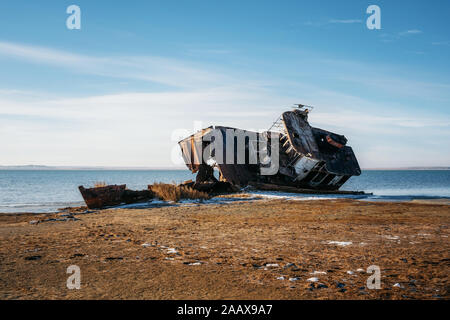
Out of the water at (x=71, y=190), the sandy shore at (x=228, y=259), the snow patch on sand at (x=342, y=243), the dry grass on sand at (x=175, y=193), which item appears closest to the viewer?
the sandy shore at (x=228, y=259)

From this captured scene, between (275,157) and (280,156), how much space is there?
0.33 meters

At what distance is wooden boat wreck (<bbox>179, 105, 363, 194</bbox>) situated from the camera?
20.3 metres

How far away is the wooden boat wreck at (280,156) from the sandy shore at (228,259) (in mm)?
11622

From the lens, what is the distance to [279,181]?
70.7ft

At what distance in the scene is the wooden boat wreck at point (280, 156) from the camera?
800 inches

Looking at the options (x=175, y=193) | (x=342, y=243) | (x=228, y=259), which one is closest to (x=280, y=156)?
(x=175, y=193)

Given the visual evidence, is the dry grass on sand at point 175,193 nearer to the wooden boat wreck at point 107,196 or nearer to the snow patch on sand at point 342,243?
the wooden boat wreck at point 107,196

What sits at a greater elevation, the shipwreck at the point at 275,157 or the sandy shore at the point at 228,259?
the shipwreck at the point at 275,157

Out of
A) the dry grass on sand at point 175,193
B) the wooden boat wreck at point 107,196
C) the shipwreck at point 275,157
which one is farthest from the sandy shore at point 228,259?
the shipwreck at point 275,157

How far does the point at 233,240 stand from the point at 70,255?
2774mm

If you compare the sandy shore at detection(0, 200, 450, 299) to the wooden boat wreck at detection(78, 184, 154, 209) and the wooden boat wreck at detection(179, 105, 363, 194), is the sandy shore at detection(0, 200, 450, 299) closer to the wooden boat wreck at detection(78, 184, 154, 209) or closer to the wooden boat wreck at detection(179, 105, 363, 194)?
the wooden boat wreck at detection(78, 184, 154, 209)

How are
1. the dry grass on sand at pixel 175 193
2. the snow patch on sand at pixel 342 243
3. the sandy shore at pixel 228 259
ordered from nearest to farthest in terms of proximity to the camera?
the sandy shore at pixel 228 259
the snow patch on sand at pixel 342 243
the dry grass on sand at pixel 175 193

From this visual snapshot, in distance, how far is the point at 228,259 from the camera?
5031mm

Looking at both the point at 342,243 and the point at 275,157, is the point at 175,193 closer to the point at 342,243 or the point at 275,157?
the point at 275,157
